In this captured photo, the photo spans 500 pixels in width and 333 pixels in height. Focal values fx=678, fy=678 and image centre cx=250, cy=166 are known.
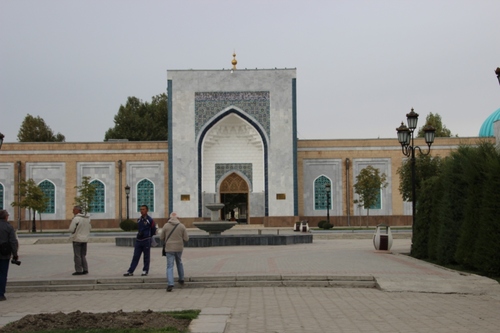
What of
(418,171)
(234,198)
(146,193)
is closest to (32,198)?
(146,193)

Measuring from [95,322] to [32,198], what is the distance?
3222 cm

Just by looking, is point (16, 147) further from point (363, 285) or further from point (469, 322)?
point (469, 322)

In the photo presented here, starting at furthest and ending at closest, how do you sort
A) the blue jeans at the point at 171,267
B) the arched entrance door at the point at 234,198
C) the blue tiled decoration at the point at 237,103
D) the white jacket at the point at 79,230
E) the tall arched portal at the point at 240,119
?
the arched entrance door at the point at 234,198 → the blue tiled decoration at the point at 237,103 → the tall arched portal at the point at 240,119 → the white jacket at the point at 79,230 → the blue jeans at the point at 171,267

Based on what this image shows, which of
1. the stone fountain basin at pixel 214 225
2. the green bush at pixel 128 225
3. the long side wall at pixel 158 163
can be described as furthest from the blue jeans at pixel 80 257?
the long side wall at pixel 158 163

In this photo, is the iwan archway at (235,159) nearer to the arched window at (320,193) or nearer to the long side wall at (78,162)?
the long side wall at (78,162)

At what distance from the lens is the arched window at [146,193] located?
4162 cm

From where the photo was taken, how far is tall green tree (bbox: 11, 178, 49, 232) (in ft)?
125

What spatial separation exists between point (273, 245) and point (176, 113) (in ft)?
62.1

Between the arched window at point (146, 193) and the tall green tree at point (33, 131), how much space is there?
24.6m

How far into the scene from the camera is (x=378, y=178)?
40094mm

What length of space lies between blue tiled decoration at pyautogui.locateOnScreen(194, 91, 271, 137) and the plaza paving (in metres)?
24.0

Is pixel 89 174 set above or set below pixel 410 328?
above

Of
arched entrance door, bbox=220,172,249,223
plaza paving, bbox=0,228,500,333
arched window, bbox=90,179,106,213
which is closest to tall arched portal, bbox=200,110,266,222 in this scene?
arched entrance door, bbox=220,172,249,223

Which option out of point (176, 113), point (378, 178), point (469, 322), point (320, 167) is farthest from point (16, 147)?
point (469, 322)
